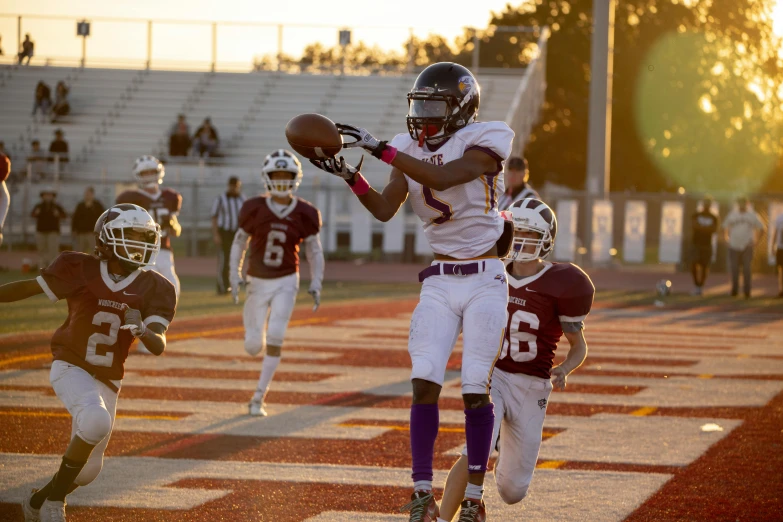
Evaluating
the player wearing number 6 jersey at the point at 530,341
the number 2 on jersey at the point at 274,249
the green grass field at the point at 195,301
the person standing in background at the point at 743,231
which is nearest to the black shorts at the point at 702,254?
the person standing in background at the point at 743,231

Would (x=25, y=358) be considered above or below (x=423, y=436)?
below

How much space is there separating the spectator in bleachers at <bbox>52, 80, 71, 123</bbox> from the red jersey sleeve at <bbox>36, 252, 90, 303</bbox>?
30.1 meters

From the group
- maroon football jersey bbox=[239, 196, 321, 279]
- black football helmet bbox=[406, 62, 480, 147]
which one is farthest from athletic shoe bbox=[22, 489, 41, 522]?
maroon football jersey bbox=[239, 196, 321, 279]

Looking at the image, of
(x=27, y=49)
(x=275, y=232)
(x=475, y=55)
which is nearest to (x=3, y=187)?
(x=275, y=232)

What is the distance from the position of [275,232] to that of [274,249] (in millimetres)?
155

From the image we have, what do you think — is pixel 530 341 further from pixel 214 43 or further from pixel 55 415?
pixel 214 43

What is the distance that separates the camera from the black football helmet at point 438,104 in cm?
529

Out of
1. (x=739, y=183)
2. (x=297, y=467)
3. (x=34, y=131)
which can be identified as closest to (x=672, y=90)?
(x=739, y=183)

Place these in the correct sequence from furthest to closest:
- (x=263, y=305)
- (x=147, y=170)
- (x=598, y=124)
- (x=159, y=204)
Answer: (x=598, y=124) → (x=159, y=204) → (x=147, y=170) → (x=263, y=305)

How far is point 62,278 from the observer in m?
5.50

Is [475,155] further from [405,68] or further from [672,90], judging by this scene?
[672,90]

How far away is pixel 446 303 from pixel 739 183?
48.5 metres

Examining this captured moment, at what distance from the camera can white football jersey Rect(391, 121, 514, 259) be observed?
527 centimetres

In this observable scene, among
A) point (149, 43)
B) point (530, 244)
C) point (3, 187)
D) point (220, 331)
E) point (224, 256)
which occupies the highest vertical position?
point (149, 43)
